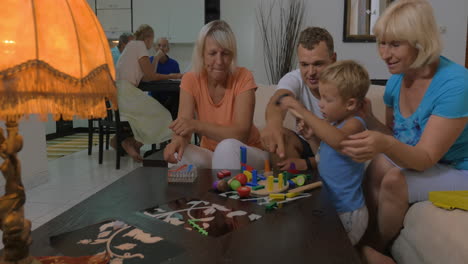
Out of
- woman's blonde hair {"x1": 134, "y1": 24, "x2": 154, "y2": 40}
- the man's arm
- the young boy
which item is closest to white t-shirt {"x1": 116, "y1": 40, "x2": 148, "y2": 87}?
woman's blonde hair {"x1": 134, "y1": 24, "x2": 154, "y2": 40}

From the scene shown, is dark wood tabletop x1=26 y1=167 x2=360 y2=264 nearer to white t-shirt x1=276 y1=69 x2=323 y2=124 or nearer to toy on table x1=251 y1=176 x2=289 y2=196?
toy on table x1=251 y1=176 x2=289 y2=196

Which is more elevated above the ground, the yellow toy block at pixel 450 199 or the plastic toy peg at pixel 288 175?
the plastic toy peg at pixel 288 175

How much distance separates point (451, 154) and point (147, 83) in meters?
3.03

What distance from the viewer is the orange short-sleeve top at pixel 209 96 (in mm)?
1984

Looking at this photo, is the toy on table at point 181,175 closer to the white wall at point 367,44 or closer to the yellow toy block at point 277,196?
the yellow toy block at point 277,196

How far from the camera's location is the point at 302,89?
1.93 metres

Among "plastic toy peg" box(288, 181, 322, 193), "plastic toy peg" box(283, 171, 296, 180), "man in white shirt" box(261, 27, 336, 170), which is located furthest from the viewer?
"man in white shirt" box(261, 27, 336, 170)

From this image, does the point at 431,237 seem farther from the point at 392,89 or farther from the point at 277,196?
the point at 392,89

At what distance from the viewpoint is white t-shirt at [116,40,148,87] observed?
12.3 ft

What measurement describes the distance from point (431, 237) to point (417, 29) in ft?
2.26

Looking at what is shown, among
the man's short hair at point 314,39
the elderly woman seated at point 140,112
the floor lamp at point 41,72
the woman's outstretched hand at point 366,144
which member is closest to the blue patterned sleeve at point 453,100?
the woman's outstretched hand at point 366,144

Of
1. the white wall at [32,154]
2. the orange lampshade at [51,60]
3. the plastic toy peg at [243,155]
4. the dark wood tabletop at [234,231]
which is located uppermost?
the orange lampshade at [51,60]

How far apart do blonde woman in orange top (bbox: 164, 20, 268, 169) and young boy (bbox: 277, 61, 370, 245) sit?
41 centimetres

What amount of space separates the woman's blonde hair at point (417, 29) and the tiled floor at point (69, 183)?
2028mm
